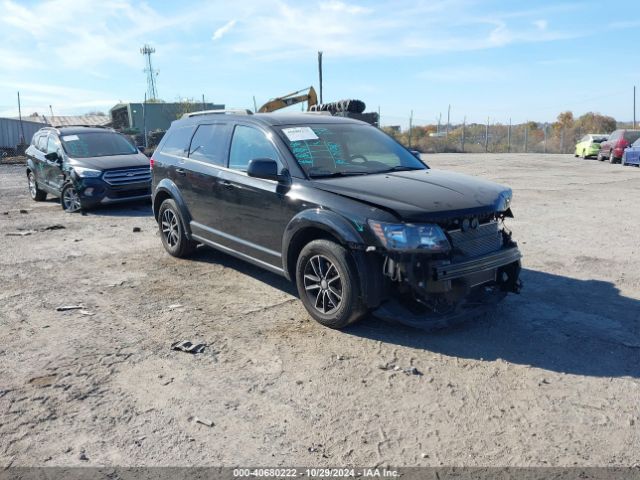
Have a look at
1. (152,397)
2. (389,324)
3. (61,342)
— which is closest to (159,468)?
(152,397)

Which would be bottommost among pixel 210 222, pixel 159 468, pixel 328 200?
pixel 159 468

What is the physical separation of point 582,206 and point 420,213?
8.30 meters

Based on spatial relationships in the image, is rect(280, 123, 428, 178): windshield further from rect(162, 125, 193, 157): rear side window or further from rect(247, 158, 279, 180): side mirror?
rect(162, 125, 193, 157): rear side window

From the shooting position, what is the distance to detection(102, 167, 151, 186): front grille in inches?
425

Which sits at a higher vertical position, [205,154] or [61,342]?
[205,154]

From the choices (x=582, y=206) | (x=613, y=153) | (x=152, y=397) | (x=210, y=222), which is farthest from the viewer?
(x=613, y=153)

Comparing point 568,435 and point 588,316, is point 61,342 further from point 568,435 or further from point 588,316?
point 588,316

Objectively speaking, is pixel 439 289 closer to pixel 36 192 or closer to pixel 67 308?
pixel 67 308

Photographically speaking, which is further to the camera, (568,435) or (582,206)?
(582,206)

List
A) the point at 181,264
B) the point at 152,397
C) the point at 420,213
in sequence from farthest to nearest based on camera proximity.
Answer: the point at 181,264 < the point at 420,213 < the point at 152,397

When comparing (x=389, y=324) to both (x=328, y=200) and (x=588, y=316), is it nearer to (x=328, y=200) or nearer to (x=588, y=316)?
(x=328, y=200)

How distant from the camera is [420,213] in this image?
4.06 meters

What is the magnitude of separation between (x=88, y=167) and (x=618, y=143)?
22.2 m

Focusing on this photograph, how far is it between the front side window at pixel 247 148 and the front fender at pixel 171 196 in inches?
47.2
